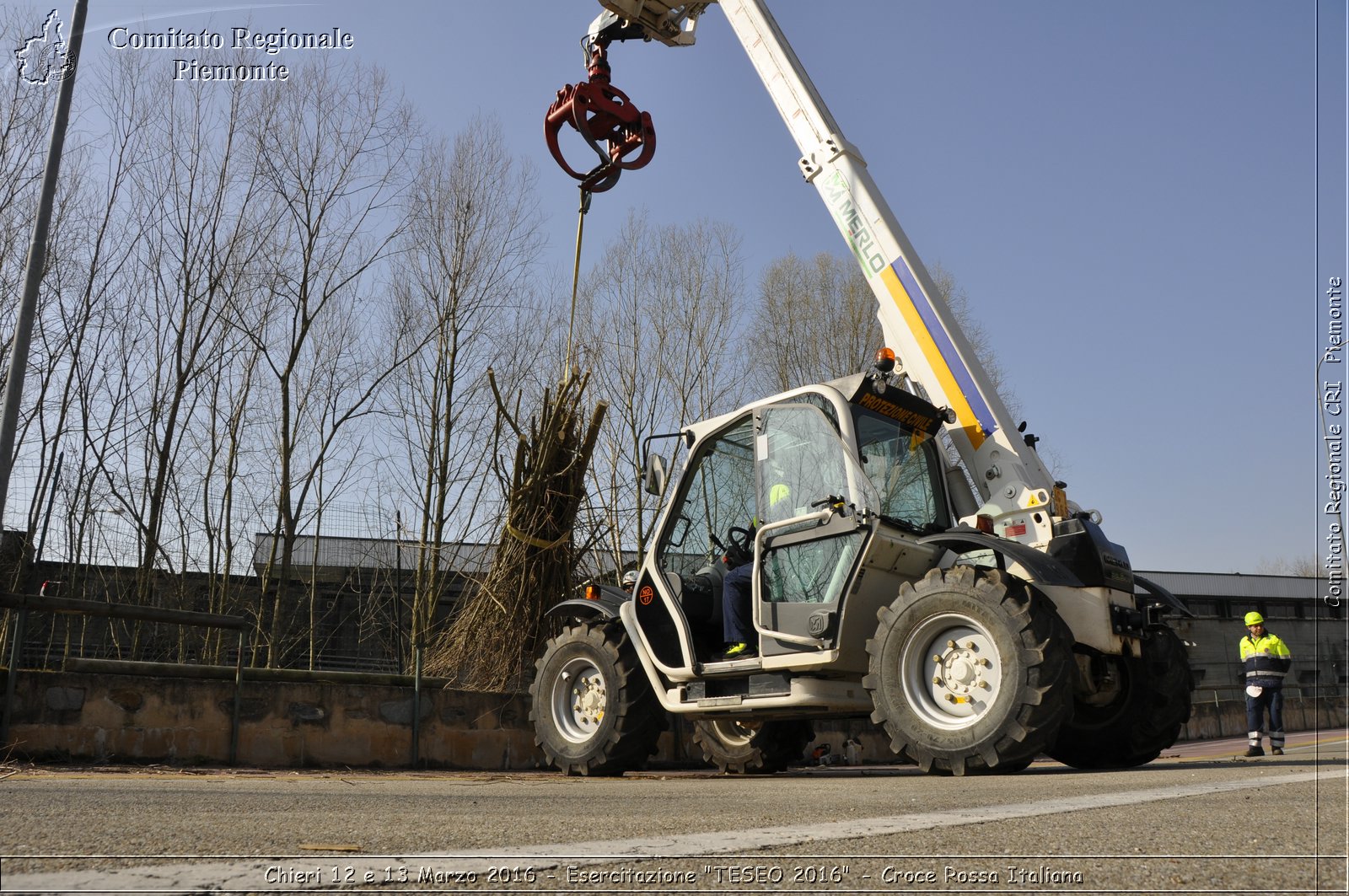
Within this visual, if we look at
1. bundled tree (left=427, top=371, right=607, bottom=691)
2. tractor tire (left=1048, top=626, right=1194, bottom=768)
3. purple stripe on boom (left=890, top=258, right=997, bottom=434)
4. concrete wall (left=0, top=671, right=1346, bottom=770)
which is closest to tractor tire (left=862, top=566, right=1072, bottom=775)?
tractor tire (left=1048, top=626, right=1194, bottom=768)

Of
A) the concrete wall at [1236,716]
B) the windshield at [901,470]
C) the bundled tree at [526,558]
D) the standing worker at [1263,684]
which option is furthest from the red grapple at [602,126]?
the concrete wall at [1236,716]

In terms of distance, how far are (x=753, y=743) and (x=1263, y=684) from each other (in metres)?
6.55

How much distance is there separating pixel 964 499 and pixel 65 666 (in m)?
6.97

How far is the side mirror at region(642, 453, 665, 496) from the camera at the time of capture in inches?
279

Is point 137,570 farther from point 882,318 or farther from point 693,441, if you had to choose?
point 882,318

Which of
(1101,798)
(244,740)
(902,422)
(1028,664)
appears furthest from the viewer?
(244,740)

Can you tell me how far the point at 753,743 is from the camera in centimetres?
794

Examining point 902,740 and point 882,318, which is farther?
point 882,318

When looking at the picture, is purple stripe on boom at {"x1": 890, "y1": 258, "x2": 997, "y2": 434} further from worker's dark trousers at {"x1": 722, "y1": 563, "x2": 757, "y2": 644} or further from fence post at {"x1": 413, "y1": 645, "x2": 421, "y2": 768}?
fence post at {"x1": 413, "y1": 645, "x2": 421, "y2": 768}

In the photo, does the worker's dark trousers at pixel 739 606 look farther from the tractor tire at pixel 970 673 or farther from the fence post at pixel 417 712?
the fence post at pixel 417 712

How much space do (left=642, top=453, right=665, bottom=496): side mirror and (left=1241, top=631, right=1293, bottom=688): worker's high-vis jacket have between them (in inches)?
306

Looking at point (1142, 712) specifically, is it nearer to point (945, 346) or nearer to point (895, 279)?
point (945, 346)

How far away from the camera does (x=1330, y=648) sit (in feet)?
82.9

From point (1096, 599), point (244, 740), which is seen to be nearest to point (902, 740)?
point (1096, 599)
